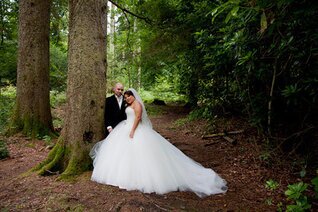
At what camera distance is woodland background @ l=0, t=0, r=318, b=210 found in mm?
4168

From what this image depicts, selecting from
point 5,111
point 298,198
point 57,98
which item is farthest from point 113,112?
point 57,98

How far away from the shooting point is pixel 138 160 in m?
4.78

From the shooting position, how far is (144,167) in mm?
4699

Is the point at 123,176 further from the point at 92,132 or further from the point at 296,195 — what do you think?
the point at 296,195

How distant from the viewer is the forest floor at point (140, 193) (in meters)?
3.91

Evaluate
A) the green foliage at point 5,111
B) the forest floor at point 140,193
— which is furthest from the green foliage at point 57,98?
the forest floor at point 140,193

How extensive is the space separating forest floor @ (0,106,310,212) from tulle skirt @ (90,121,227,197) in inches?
6.5

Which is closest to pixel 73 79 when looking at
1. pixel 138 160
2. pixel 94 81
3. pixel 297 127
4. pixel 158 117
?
pixel 94 81

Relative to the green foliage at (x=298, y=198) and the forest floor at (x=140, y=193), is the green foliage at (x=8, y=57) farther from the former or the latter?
the green foliage at (x=298, y=198)

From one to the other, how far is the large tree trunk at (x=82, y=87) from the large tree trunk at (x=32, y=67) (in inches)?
145

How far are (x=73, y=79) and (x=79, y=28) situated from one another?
0.93 metres

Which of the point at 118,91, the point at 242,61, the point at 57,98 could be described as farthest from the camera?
the point at 57,98

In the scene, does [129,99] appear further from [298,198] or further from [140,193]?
[298,198]

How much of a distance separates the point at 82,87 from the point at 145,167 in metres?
1.84
